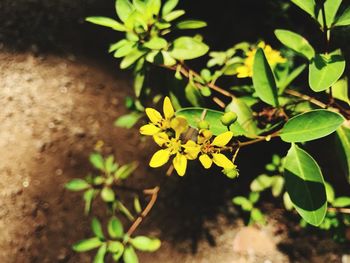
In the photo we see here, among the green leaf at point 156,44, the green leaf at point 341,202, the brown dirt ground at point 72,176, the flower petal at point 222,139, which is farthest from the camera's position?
the brown dirt ground at point 72,176

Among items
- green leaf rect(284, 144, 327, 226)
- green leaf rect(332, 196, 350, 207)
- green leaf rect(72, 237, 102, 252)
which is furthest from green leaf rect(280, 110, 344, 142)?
green leaf rect(72, 237, 102, 252)

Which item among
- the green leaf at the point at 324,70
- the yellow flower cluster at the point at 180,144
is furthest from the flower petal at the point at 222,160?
the green leaf at the point at 324,70

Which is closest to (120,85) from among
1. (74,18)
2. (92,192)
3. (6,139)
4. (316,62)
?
(74,18)

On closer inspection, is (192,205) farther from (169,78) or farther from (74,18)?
(74,18)

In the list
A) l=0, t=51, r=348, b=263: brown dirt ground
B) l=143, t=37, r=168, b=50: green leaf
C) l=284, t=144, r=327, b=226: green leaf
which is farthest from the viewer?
l=0, t=51, r=348, b=263: brown dirt ground

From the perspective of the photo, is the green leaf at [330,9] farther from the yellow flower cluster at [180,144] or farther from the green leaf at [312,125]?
the yellow flower cluster at [180,144]

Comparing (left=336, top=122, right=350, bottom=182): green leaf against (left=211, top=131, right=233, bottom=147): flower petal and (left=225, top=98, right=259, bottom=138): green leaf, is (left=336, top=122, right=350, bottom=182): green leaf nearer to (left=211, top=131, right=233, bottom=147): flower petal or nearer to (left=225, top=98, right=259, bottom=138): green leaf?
(left=225, top=98, right=259, bottom=138): green leaf

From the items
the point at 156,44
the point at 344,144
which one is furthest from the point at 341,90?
the point at 156,44
